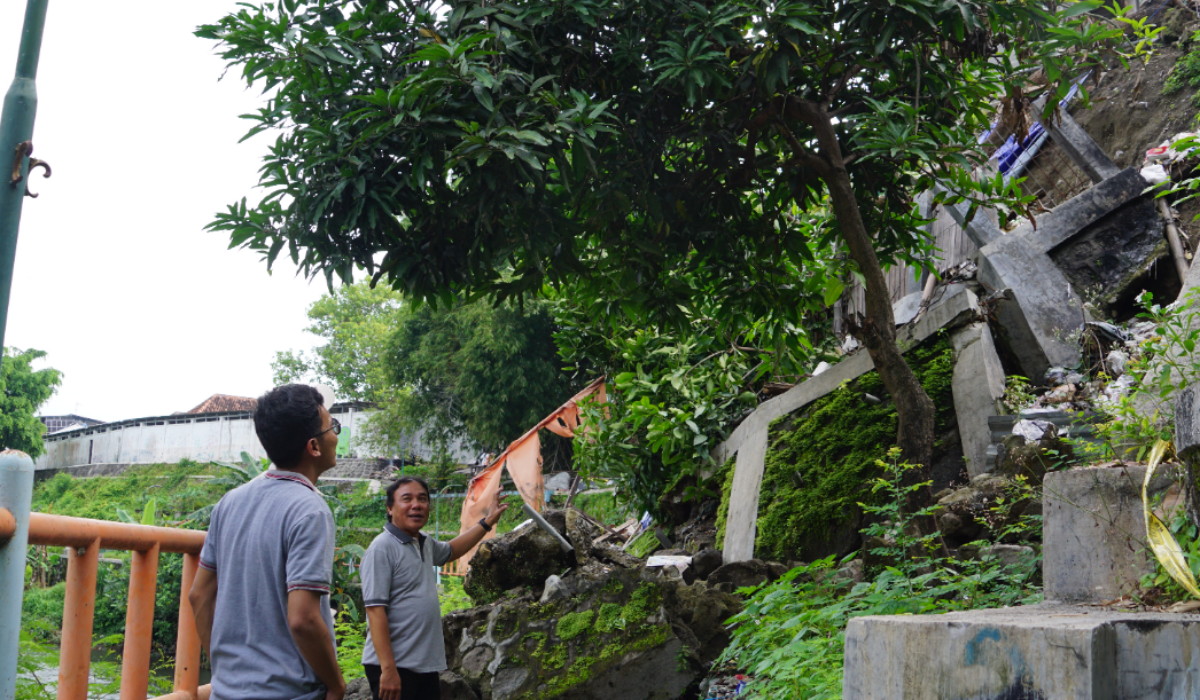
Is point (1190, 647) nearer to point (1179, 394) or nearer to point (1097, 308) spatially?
point (1179, 394)

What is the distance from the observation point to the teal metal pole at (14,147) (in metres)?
2.66

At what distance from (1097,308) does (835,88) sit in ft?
12.2

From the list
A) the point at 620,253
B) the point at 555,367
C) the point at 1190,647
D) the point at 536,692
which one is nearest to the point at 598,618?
the point at 536,692

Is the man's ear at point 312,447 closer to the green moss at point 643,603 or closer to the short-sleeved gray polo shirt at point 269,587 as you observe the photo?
the short-sleeved gray polo shirt at point 269,587

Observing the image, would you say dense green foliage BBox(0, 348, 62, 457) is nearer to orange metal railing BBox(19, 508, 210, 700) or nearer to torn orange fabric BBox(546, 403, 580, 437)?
torn orange fabric BBox(546, 403, 580, 437)

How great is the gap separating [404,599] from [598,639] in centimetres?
200

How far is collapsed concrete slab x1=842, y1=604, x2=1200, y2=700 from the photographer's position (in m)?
2.22

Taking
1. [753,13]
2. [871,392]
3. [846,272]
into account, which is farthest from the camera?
[871,392]

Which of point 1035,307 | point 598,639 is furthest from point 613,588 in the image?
point 1035,307

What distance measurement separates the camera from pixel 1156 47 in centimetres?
1262

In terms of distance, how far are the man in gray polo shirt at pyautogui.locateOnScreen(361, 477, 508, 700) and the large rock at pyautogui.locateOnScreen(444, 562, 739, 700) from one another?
5.45ft

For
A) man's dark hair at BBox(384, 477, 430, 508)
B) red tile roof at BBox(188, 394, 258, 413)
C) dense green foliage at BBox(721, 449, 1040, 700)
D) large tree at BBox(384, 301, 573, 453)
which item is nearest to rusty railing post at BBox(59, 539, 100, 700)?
man's dark hair at BBox(384, 477, 430, 508)

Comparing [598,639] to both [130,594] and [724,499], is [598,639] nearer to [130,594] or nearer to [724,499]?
[130,594]

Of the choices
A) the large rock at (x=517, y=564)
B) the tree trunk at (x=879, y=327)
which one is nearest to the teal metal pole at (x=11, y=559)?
the tree trunk at (x=879, y=327)
